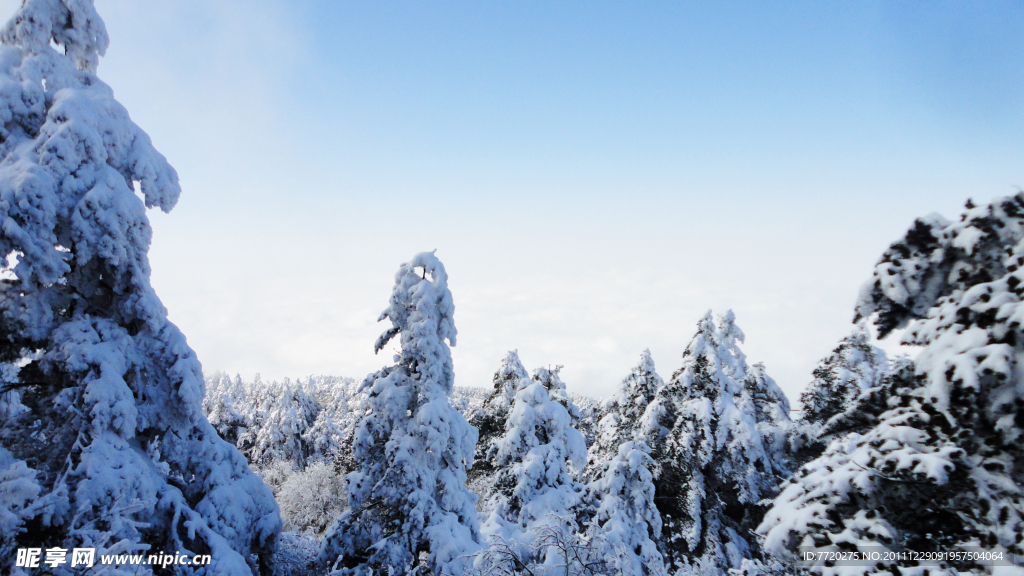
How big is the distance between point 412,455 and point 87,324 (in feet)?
27.8

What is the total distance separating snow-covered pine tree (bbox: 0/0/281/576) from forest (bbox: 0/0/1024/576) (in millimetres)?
41

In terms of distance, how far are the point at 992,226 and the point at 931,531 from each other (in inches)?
123

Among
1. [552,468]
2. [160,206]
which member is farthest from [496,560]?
[552,468]

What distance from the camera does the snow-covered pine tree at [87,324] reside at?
751 cm

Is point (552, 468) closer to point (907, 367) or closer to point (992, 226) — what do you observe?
point (907, 367)

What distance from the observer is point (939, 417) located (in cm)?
440

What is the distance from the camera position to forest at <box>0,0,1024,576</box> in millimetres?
4309

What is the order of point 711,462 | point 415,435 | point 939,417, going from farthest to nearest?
1. point 711,462
2. point 415,435
3. point 939,417

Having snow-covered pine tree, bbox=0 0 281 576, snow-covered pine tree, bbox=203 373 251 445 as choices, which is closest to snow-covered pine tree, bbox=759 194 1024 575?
snow-covered pine tree, bbox=0 0 281 576

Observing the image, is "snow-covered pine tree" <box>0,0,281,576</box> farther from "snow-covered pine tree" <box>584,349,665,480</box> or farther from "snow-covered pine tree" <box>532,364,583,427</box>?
"snow-covered pine tree" <box>584,349,665,480</box>

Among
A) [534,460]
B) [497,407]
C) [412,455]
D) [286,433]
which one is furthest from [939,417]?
[286,433]

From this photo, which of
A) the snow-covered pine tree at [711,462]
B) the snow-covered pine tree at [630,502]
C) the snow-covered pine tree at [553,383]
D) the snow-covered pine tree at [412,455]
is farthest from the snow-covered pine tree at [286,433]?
the snow-covered pine tree at [630,502]

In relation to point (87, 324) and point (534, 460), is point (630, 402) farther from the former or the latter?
point (87, 324)

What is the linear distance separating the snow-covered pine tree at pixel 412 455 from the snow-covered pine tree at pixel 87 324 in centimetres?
464
